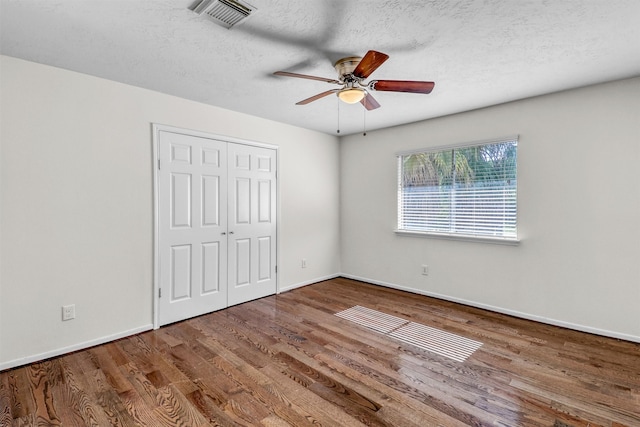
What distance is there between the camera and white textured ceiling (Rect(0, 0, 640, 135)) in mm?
1837

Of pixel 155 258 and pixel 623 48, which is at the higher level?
pixel 623 48

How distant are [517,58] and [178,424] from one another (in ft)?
11.4

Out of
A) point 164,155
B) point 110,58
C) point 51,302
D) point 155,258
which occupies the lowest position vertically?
point 51,302

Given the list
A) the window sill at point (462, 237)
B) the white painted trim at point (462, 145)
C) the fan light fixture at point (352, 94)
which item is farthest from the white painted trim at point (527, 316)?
the fan light fixture at point (352, 94)

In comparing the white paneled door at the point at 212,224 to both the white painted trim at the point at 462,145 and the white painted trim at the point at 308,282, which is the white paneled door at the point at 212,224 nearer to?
the white painted trim at the point at 308,282

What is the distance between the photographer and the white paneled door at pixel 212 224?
3277 mm

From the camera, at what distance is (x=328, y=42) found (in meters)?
2.20

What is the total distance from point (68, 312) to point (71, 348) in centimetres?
32

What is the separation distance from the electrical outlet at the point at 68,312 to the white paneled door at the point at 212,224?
701 mm

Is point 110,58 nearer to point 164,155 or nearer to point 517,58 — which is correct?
point 164,155

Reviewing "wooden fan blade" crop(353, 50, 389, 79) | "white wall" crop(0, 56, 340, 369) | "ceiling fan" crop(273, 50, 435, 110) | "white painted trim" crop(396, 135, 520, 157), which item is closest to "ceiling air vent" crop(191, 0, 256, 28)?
"ceiling fan" crop(273, 50, 435, 110)

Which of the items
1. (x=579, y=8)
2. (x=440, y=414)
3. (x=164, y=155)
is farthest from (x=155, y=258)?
(x=579, y=8)

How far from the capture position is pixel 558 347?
8.97 feet

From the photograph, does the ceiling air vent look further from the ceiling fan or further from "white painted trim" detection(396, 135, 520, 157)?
"white painted trim" detection(396, 135, 520, 157)
